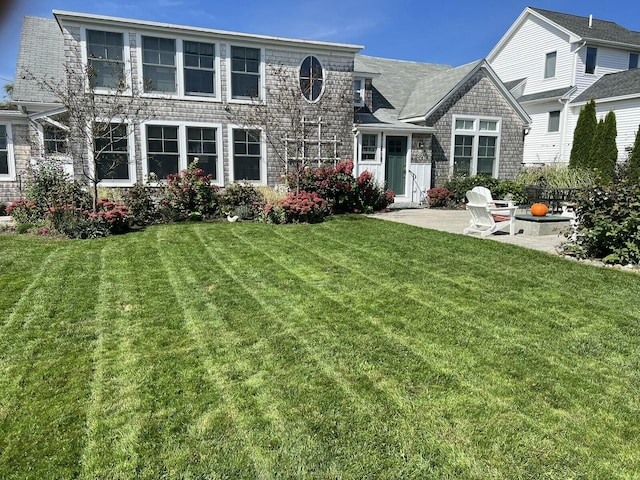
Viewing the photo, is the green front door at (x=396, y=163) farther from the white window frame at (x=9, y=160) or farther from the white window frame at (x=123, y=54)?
the white window frame at (x=9, y=160)

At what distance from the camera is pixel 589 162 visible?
20.8 meters

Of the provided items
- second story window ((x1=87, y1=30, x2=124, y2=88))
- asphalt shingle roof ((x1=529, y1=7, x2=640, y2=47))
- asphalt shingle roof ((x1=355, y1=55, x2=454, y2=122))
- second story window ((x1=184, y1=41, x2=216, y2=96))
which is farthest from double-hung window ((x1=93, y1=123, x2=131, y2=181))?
asphalt shingle roof ((x1=529, y1=7, x2=640, y2=47))

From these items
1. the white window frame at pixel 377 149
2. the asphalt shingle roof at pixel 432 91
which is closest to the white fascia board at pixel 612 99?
the asphalt shingle roof at pixel 432 91

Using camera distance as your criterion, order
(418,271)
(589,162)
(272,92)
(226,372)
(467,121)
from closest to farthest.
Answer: (226,372) → (418,271) → (272,92) → (467,121) → (589,162)

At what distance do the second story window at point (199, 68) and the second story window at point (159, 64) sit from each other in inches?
15.0

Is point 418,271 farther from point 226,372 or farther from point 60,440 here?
point 60,440

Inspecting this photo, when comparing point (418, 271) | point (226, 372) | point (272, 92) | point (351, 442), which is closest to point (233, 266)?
point (418, 271)

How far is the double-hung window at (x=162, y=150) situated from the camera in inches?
547

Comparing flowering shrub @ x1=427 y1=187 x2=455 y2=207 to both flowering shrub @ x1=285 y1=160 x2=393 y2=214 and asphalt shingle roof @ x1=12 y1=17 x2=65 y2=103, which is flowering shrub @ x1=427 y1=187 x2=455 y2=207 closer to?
flowering shrub @ x1=285 y1=160 x2=393 y2=214

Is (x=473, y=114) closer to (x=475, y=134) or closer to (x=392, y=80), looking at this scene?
(x=475, y=134)

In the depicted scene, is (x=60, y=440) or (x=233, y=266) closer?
(x=60, y=440)

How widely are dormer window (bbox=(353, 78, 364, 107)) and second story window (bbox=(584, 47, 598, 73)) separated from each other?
13.8 m

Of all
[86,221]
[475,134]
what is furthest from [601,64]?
[86,221]

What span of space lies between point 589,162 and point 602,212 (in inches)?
629
